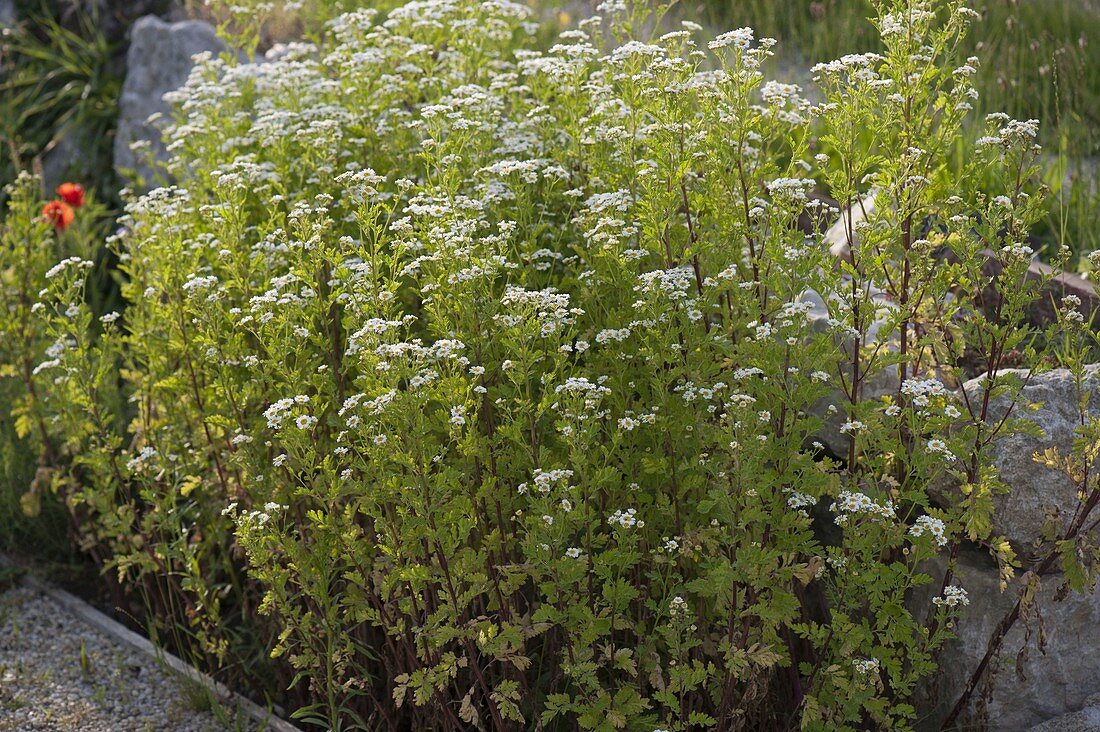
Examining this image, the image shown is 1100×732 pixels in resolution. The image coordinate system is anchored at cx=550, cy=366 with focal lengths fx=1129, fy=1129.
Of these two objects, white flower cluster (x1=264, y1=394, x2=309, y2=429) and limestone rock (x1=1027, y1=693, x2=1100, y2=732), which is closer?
white flower cluster (x1=264, y1=394, x2=309, y2=429)

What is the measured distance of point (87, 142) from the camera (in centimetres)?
727

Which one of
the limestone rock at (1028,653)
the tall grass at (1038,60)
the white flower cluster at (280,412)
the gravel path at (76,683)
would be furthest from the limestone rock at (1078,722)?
the gravel path at (76,683)

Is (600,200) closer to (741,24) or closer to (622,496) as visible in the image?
(622,496)

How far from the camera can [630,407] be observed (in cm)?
304

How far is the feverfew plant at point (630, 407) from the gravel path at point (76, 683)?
0.28m

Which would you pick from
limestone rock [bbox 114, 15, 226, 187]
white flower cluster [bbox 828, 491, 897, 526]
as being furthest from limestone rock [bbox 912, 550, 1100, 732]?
limestone rock [bbox 114, 15, 226, 187]

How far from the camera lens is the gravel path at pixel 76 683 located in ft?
12.1

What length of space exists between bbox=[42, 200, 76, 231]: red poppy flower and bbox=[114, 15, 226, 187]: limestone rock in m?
1.90

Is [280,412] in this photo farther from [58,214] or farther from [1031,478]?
[58,214]

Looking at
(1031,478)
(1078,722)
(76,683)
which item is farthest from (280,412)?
(1078,722)

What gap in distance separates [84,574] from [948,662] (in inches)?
132

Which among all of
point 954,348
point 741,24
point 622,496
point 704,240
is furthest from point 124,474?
point 741,24

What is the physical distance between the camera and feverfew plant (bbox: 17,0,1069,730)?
2709 mm

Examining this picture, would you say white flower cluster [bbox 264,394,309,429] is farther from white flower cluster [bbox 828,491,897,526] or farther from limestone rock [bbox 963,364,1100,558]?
limestone rock [bbox 963,364,1100,558]
